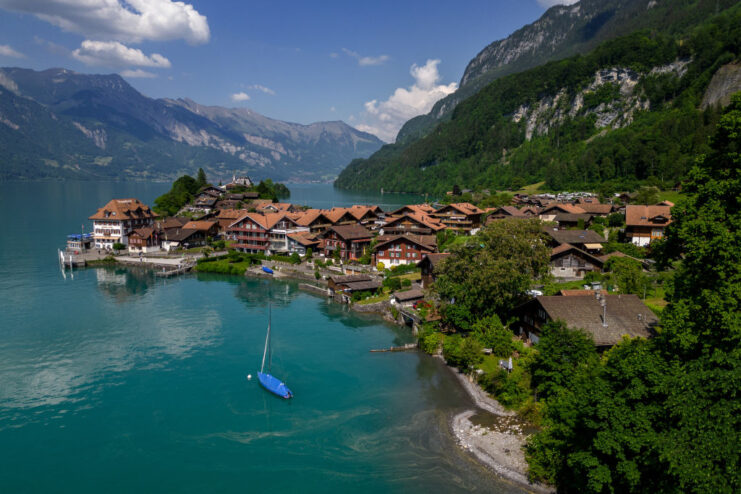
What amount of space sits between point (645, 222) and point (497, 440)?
44508 mm

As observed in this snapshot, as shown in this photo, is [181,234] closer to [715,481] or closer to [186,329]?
[186,329]

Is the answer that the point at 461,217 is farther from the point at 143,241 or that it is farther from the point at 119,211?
the point at 119,211

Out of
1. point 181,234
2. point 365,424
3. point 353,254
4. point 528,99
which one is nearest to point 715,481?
point 365,424

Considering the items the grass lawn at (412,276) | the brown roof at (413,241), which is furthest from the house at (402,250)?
the grass lawn at (412,276)

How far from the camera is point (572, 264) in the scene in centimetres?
4538

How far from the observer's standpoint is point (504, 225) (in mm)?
36938

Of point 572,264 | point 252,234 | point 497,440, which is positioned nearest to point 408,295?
point 572,264

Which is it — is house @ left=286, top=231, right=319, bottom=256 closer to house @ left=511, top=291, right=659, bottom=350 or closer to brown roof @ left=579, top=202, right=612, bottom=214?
house @ left=511, top=291, right=659, bottom=350

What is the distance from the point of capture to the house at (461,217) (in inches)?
3329

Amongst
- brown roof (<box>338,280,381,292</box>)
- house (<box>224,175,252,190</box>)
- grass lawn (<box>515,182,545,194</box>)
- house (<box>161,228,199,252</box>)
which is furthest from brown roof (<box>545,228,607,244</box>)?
house (<box>224,175,252,190</box>)

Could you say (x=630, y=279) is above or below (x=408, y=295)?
above

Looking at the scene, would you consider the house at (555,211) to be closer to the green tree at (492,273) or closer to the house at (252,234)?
the green tree at (492,273)

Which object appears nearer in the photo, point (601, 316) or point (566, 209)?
point (601, 316)

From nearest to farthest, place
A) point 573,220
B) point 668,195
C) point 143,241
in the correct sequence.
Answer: point 573,220, point 143,241, point 668,195
